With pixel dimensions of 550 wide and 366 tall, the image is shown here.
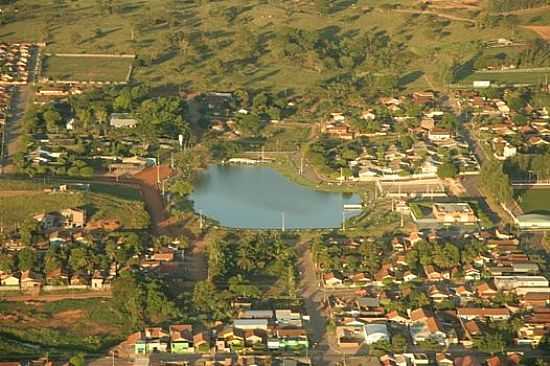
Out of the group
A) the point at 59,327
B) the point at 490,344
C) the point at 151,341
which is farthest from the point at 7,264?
the point at 490,344

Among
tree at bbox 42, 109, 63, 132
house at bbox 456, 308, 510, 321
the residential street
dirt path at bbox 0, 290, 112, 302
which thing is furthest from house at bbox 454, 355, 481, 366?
tree at bbox 42, 109, 63, 132

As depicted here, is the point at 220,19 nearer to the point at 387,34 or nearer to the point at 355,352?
the point at 387,34

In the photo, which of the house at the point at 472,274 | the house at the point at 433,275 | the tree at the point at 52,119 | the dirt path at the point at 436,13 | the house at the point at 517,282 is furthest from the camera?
the dirt path at the point at 436,13

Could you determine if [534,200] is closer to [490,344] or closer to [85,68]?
[490,344]

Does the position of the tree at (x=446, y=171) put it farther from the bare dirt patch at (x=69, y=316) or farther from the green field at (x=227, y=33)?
the bare dirt patch at (x=69, y=316)

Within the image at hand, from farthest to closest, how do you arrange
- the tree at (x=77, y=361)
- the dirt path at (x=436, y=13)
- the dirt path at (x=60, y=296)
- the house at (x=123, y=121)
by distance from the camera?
the dirt path at (x=436, y=13) < the house at (x=123, y=121) < the dirt path at (x=60, y=296) < the tree at (x=77, y=361)

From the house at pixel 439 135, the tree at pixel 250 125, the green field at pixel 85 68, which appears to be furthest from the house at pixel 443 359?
the green field at pixel 85 68

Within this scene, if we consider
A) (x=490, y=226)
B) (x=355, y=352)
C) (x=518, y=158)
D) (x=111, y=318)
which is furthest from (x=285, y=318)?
(x=518, y=158)
